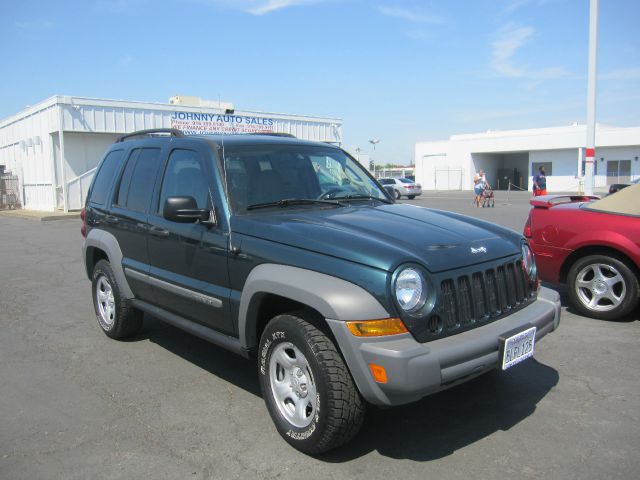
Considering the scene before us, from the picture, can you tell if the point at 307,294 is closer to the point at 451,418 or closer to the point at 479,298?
the point at 479,298

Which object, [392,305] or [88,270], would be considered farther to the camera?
[88,270]

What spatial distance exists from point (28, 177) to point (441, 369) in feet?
91.6

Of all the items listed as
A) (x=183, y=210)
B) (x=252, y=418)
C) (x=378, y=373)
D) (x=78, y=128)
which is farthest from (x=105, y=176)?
(x=78, y=128)

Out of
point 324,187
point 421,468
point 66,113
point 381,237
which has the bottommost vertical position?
point 421,468

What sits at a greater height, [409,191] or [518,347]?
[409,191]

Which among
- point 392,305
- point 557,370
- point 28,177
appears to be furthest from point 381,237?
point 28,177

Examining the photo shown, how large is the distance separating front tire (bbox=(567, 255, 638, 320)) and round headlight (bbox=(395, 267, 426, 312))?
11.9 feet

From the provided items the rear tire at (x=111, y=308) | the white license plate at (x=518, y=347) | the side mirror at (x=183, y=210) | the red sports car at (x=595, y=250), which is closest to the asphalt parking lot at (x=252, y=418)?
the rear tire at (x=111, y=308)

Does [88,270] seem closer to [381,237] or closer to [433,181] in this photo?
[381,237]

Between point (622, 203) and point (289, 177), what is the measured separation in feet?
12.6

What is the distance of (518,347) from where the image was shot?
3.28m

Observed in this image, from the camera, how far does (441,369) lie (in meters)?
2.88

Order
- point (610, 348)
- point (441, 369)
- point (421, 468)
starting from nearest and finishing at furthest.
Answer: point (441, 369) < point (421, 468) < point (610, 348)

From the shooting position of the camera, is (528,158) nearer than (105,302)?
No
